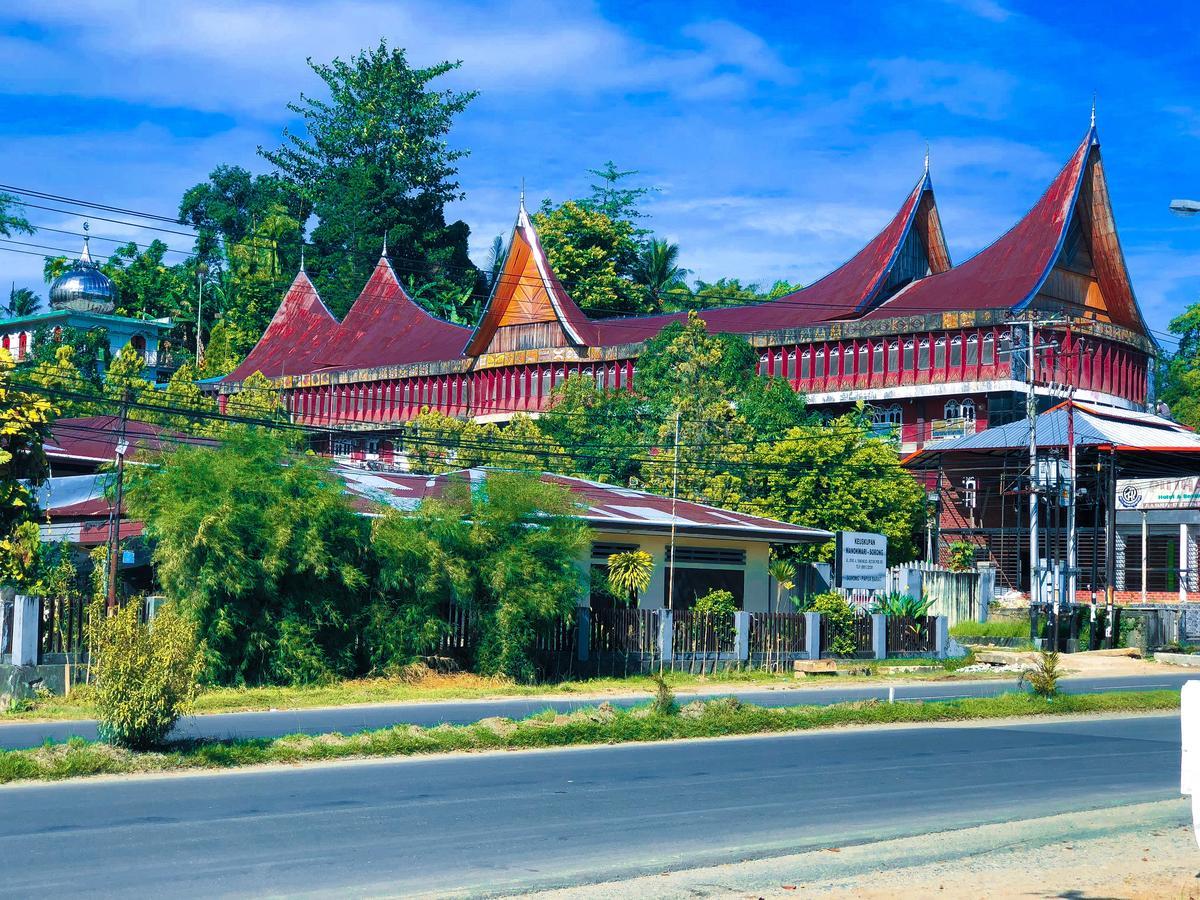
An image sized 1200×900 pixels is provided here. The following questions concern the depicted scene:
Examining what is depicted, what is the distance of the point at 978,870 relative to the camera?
10242mm

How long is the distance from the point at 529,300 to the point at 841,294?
48.0 ft

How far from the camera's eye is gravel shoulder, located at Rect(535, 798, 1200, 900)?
372 inches

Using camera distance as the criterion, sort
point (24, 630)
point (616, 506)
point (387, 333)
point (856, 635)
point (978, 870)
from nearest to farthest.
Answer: point (978, 870), point (24, 630), point (616, 506), point (856, 635), point (387, 333)

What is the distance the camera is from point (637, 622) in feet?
99.3

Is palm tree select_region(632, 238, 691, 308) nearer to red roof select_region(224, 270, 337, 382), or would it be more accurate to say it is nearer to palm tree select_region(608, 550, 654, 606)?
red roof select_region(224, 270, 337, 382)

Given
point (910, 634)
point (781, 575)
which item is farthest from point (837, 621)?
point (910, 634)

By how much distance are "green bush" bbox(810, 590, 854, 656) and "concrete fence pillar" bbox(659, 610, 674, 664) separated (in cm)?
548

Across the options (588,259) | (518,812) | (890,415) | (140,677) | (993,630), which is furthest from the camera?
(588,259)

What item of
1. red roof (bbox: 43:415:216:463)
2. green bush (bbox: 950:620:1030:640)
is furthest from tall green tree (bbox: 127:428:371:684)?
green bush (bbox: 950:620:1030:640)

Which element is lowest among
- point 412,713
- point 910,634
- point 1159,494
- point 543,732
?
point 412,713

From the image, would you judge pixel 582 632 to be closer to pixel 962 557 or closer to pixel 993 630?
pixel 993 630

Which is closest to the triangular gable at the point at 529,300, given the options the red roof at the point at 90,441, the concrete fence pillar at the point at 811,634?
the red roof at the point at 90,441

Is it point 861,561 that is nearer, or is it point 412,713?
point 412,713

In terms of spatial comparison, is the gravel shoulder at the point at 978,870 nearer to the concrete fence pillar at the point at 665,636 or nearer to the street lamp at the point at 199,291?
the concrete fence pillar at the point at 665,636
